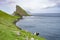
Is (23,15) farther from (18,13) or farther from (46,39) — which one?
(46,39)

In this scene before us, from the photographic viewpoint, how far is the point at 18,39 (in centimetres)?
2816

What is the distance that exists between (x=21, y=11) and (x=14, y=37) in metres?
88.5

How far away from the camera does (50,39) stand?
37906 millimetres

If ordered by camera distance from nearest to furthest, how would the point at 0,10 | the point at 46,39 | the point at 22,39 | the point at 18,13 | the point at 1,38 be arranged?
the point at 1,38 < the point at 22,39 < the point at 46,39 < the point at 0,10 < the point at 18,13

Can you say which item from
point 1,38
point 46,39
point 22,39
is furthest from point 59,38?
point 1,38

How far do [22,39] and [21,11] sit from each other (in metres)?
88.8

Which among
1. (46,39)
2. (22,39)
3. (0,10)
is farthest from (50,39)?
(0,10)

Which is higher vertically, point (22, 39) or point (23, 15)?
point (22, 39)

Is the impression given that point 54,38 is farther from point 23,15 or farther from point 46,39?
point 23,15

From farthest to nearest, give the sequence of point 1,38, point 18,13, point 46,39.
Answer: point 18,13
point 46,39
point 1,38

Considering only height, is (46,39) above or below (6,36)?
below

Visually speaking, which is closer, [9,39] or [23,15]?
[9,39]

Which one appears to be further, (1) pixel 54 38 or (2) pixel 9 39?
(1) pixel 54 38

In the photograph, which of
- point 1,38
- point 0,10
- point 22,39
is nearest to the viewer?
point 1,38
